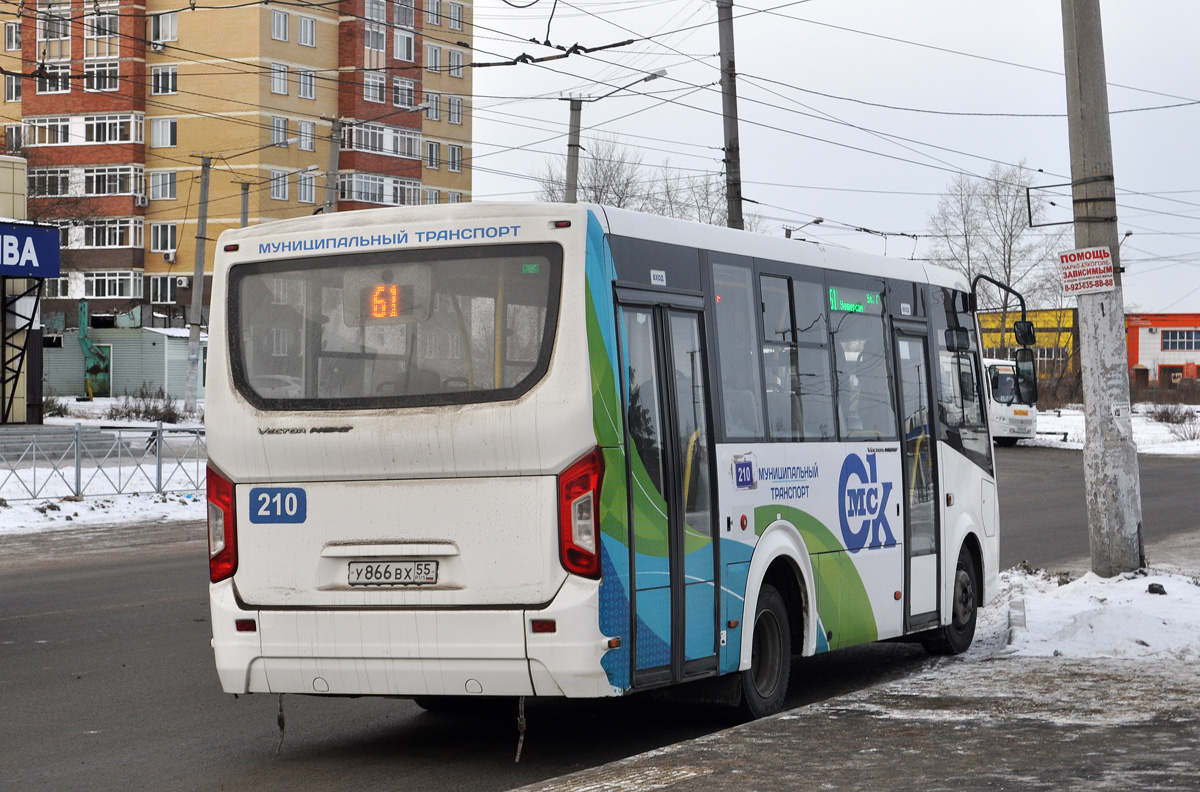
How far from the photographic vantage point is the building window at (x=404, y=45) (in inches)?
3031

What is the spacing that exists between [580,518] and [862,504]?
314 cm

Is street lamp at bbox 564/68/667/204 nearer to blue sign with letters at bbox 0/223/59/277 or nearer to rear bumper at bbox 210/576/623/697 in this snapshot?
blue sign with letters at bbox 0/223/59/277

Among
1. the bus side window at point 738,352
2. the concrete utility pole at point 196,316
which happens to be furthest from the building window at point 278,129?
the bus side window at point 738,352

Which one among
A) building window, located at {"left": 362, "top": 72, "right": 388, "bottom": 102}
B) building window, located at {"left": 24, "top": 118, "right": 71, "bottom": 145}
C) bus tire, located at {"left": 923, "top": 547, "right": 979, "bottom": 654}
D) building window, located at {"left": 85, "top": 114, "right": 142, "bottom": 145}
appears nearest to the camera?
bus tire, located at {"left": 923, "top": 547, "right": 979, "bottom": 654}

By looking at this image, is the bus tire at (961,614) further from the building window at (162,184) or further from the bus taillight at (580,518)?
the building window at (162,184)

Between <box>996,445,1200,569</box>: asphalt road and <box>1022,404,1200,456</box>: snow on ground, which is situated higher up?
<box>1022,404,1200,456</box>: snow on ground

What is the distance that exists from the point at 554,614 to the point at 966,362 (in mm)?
5573

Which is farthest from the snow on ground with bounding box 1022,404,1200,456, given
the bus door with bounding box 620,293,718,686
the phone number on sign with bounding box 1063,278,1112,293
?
the bus door with bounding box 620,293,718,686

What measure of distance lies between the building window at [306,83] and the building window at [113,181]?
9.04 m

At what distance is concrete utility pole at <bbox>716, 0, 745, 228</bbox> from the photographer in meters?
24.4

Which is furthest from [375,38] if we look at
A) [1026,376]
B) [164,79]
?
[1026,376]

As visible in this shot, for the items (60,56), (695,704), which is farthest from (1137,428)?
(60,56)

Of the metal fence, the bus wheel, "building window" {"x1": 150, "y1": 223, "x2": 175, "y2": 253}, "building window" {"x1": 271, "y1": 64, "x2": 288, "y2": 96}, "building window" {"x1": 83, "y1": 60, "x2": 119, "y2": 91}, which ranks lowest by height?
the bus wheel

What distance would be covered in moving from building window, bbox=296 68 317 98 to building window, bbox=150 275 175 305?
37.0ft
